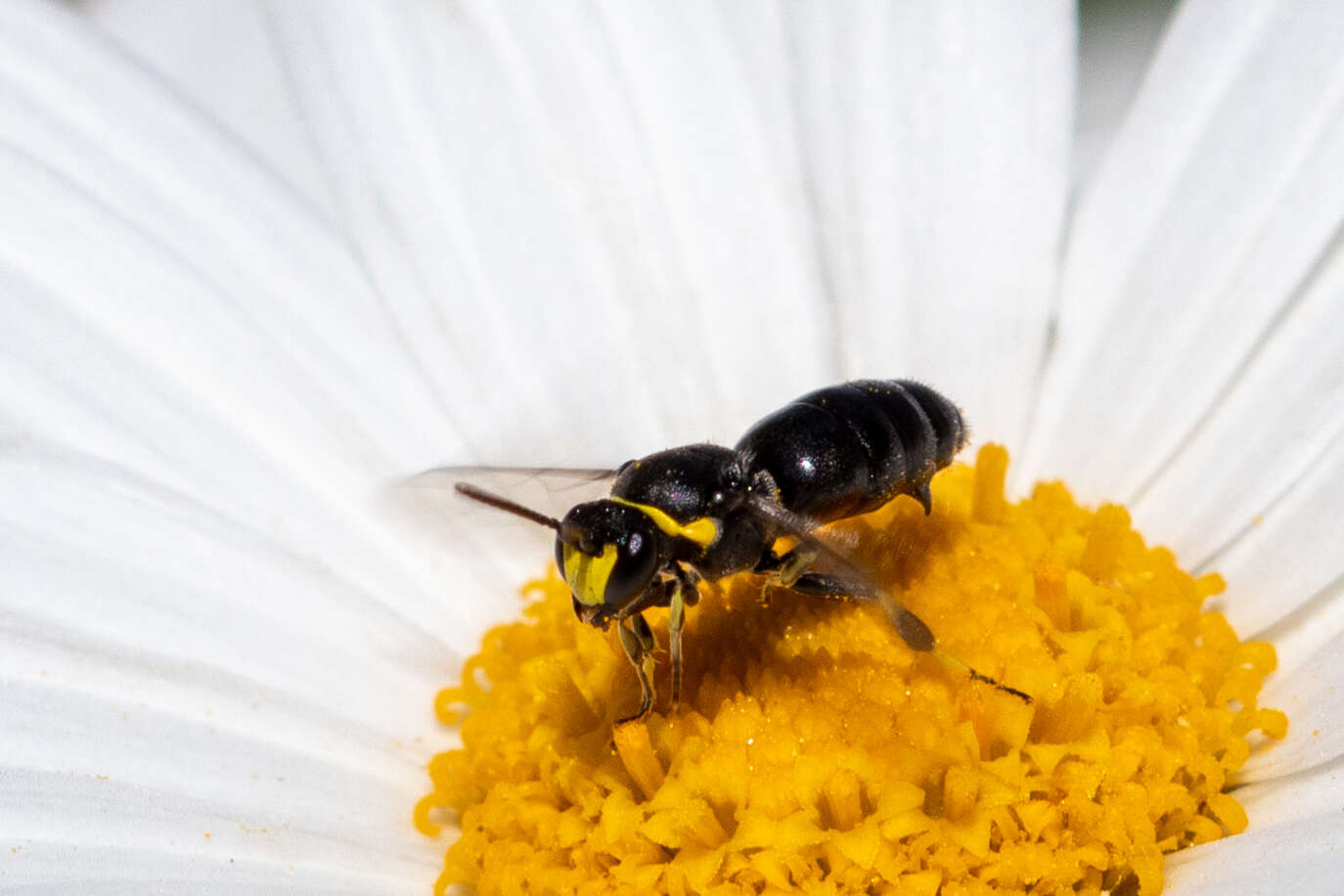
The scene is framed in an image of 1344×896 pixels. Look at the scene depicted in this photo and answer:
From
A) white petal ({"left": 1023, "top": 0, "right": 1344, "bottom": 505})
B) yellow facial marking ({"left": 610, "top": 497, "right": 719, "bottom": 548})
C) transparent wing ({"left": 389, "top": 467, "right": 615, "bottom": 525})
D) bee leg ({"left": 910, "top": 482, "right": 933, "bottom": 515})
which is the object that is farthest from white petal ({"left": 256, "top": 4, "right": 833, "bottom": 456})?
yellow facial marking ({"left": 610, "top": 497, "right": 719, "bottom": 548})

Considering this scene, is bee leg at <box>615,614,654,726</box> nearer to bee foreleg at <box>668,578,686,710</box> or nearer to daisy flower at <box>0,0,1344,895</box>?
bee foreleg at <box>668,578,686,710</box>

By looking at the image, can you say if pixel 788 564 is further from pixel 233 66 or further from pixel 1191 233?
pixel 233 66

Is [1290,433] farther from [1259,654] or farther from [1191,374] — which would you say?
[1259,654]

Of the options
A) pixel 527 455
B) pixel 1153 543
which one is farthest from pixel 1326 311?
pixel 527 455

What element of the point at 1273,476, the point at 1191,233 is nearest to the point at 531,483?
the point at 1273,476

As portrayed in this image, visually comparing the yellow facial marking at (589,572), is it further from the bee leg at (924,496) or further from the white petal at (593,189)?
the white petal at (593,189)
